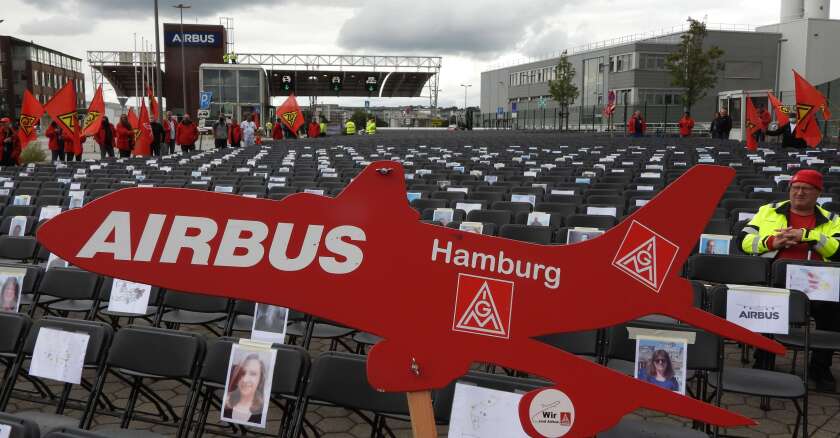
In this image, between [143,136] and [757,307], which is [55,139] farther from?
[757,307]

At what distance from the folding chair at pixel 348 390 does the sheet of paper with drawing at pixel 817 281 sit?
283 centimetres

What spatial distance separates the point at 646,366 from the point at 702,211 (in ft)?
3.23

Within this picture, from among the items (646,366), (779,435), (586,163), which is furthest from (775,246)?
(586,163)

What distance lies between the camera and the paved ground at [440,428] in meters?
→ 4.09

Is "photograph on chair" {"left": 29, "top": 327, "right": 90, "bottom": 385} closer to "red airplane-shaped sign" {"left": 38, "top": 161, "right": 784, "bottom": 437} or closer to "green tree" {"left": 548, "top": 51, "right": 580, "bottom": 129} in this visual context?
"red airplane-shaped sign" {"left": 38, "top": 161, "right": 784, "bottom": 437}

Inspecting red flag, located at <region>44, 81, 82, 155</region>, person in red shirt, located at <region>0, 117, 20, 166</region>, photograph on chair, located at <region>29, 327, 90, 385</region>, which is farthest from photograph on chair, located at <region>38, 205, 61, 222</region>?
person in red shirt, located at <region>0, 117, 20, 166</region>

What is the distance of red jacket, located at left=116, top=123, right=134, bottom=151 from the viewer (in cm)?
1978

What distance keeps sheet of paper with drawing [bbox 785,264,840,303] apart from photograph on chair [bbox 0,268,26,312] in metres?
5.13

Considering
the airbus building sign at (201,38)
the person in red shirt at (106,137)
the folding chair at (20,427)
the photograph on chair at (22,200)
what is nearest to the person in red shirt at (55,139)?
the person in red shirt at (106,137)

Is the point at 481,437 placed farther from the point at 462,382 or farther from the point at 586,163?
the point at 586,163

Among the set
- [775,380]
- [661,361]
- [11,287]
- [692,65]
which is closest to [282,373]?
[661,361]

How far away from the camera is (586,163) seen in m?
14.7

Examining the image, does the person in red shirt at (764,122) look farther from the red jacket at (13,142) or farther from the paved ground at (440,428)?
the red jacket at (13,142)

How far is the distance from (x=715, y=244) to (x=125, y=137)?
18.5 metres
